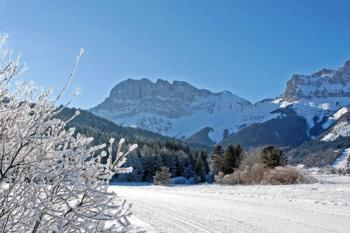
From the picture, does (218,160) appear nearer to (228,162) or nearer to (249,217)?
(228,162)

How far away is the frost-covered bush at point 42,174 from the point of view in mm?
2977

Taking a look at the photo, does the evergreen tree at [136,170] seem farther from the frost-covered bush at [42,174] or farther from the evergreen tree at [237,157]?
the frost-covered bush at [42,174]

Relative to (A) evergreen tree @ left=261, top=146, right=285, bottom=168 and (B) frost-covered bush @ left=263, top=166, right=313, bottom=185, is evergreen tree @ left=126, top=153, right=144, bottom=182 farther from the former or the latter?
(B) frost-covered bush @ left=263, top=166, right=313, bottom=185

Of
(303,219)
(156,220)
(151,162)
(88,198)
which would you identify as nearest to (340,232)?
(303,219)

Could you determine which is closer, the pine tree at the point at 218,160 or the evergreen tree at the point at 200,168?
the pine tree at the point at 218,160

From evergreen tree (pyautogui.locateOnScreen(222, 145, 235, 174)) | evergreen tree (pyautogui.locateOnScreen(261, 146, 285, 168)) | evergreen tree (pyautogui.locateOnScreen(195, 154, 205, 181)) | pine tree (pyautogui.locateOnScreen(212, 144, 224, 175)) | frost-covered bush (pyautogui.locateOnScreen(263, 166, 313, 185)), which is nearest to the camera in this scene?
frost-covered bush (pyautogui.locateOnScreen(263, 166, 313, 185))

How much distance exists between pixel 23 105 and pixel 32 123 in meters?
0.18

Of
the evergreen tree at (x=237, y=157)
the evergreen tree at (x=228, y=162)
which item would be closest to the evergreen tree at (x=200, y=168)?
the evergreen tree at (x=237, y=157)

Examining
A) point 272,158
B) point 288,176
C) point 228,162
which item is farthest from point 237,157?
point 288,176

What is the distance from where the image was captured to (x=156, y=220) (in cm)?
1627

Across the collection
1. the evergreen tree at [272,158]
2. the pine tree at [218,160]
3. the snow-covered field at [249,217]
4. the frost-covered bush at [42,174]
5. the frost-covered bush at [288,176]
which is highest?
the pine tree at [218,160]

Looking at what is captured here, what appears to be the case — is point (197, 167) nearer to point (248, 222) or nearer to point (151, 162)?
point (151, 162)

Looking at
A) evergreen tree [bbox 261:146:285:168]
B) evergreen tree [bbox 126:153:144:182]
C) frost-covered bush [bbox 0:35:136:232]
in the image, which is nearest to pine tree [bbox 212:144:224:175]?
evergreen tree [bbox 126:153:144:182]

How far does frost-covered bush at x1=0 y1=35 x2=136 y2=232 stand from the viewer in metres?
2.98
